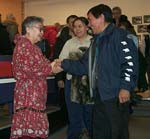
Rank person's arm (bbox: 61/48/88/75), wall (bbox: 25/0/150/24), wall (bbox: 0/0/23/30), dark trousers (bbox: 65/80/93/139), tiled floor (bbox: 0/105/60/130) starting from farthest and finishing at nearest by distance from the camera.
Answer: wall (bbox: 0/0/23/30)
wall (bbox: 25/0/150/24)
tiled floor (bbox: 0/105/60/130)
dark trousers (bbox: 65/80/93/139)
person's arm (bbox: 61/48/88/75)

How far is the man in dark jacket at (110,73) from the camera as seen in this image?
9.91ft

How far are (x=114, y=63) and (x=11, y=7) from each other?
1152cm

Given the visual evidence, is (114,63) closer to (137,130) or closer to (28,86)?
(28,86)

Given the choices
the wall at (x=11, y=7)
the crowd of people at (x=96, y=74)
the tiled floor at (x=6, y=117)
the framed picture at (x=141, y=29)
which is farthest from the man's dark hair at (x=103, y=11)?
the wall at (x=11, y=7)

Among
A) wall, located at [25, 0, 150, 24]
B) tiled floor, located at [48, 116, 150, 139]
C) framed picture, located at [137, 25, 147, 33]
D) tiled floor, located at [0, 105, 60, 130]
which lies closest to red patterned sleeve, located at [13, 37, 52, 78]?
tiled floor, located at [0, 105, 60, 130]

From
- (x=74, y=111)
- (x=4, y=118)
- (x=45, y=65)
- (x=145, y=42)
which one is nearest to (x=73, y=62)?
(x=45, y=65)

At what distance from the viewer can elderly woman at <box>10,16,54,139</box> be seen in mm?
3197

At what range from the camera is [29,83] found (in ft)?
10.6

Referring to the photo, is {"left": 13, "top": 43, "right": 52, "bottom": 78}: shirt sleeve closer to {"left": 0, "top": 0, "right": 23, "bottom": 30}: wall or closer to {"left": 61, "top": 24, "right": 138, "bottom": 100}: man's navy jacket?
{"left": 61, "top": 24, "right": 138, "bottom": 100}: man's navy jacket

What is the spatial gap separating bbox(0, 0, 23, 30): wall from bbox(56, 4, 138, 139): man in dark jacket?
10.8 metres

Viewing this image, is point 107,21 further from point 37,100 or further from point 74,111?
A: point 74,111

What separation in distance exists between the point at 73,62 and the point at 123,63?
656 millimetres

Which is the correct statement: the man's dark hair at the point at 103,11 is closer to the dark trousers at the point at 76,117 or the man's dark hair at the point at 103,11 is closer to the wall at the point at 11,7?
the dark trousers at the point at 76,117

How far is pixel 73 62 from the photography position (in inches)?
140
